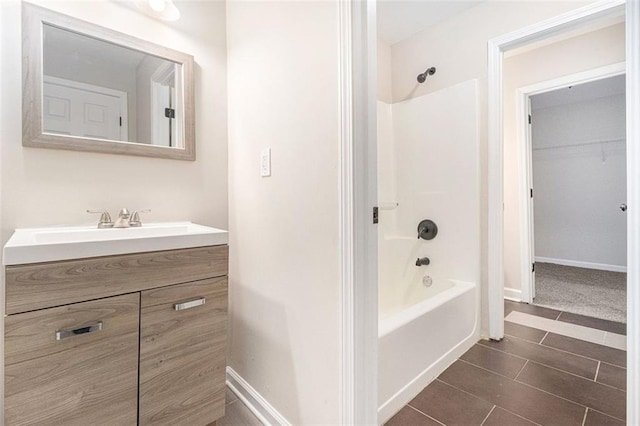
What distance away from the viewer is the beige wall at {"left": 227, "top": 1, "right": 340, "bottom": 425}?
3.35 ft

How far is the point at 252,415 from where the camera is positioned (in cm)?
134

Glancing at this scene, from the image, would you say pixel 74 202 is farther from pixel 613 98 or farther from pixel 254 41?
pixel 613 98

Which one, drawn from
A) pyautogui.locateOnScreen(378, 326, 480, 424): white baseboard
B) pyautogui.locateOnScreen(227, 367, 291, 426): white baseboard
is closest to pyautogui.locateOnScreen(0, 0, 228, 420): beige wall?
pyautogui.locateOnScreen(227, 367, 291, 426): white baseboard

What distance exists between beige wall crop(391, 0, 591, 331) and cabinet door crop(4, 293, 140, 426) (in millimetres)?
2125

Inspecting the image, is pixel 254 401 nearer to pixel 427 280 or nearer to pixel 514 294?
pixel 427 280

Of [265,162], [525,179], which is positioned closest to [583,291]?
[525,179]

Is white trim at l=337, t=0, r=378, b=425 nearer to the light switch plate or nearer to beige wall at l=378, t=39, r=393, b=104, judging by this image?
the light switch plate

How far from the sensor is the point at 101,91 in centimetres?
132

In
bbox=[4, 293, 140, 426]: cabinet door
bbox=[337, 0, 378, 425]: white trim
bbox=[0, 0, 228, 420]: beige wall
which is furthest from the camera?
bbox=[0, 0, 228, 420]: beige wall

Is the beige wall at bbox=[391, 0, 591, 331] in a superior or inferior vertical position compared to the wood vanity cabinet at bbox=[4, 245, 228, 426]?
superior

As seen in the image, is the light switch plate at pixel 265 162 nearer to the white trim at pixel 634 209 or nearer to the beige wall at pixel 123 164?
the beige wall at pixel 123 164

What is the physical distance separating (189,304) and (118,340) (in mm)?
226

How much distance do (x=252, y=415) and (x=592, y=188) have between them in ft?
17.2

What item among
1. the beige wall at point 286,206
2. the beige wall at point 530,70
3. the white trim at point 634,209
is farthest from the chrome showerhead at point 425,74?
the beige wall at point 286,206
